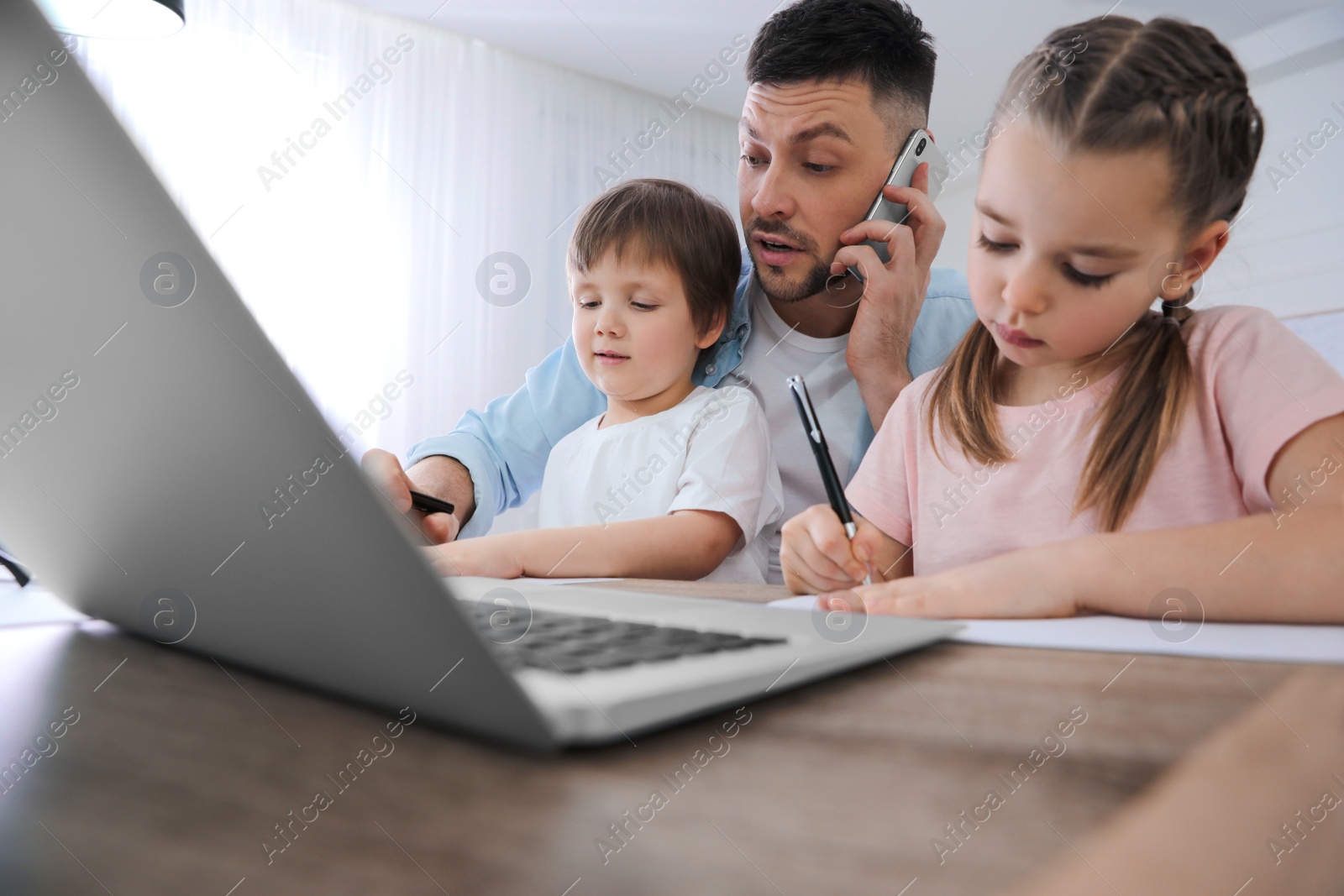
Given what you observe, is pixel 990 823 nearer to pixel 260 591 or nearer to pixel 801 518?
pixel 260 591

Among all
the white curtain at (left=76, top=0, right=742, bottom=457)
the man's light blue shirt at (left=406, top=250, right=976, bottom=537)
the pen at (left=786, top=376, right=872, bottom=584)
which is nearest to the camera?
the pen at (left=786, top=376, right=872, bottom=584)

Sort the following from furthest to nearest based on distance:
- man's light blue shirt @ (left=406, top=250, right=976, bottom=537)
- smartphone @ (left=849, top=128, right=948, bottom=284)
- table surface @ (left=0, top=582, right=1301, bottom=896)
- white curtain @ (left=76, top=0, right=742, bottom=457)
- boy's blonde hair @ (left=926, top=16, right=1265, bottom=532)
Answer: white curtain @ (left=76, top=0, right=742, bottom=457), man's light blue shirt @ (left=406, top=250, right=976, bottom=537), smartphone @ (left=849, top=128, right=948, bottom=284), boy's blonde hair @ (left=926, top=16, right=1265, bottom=532), table surface @ (left=0, top=582, right=1301, bottom=896)

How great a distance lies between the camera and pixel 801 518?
720mm

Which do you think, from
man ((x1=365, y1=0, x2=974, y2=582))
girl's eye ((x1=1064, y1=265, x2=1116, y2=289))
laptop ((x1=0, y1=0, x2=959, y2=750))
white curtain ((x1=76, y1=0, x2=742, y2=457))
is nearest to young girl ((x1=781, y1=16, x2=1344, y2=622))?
girl's eye ((x1=1064, y1=265, x2=1116, y2=289))

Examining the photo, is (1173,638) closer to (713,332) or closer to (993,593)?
(993,593)

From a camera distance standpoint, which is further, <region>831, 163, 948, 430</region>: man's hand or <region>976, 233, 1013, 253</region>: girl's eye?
<region>831, 163, 948, 430</region>: man's hand

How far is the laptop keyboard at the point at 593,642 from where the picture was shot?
0.21 meters

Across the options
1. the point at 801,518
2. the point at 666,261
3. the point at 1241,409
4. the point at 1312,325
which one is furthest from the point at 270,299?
the point at 1312,325

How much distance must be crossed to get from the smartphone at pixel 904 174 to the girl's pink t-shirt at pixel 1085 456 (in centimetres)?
28

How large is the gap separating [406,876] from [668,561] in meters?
0.81

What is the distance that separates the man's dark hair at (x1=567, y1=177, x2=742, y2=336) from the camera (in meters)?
1.19

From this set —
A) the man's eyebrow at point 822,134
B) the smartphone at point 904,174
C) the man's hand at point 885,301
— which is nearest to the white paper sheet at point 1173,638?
the man's hand at point 885,301

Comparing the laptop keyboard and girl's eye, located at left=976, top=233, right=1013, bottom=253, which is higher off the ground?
the laptop keyboard

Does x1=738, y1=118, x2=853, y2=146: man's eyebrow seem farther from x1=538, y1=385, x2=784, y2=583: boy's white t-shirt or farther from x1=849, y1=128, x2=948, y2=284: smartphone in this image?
x1=538, y1=385, x2=784, y2=583: boy's white t-shirt
